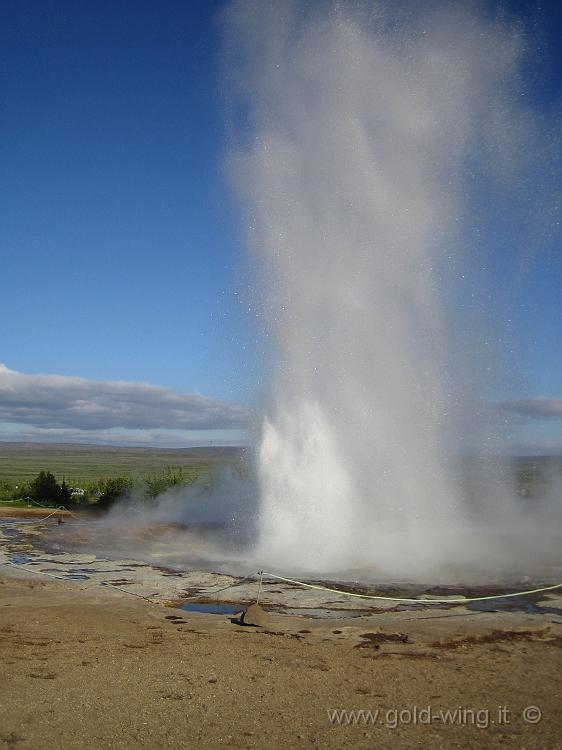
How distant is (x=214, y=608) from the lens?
31.6 feet

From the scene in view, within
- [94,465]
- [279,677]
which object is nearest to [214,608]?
[279,677]

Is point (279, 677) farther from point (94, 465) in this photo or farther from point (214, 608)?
point (94, 465)

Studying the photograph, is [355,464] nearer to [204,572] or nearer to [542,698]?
[204,572]

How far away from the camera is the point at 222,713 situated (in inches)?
207

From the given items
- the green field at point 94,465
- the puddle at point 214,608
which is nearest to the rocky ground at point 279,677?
the puddle at point 214,608

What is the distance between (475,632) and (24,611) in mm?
6177

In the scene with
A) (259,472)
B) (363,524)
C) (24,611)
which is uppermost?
(259,472)

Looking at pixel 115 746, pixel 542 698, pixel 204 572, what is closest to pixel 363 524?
pixel 204 572

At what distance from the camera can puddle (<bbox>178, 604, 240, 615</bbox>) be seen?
9367 millimetres

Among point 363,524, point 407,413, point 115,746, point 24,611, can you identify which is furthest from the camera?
point 407,413

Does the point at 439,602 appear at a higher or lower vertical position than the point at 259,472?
lower

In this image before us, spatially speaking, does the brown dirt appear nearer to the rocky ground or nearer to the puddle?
the rocky ground

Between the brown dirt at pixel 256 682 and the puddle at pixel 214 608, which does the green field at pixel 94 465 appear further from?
the brown dirt at pixel 256 682

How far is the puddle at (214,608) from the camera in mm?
9367
